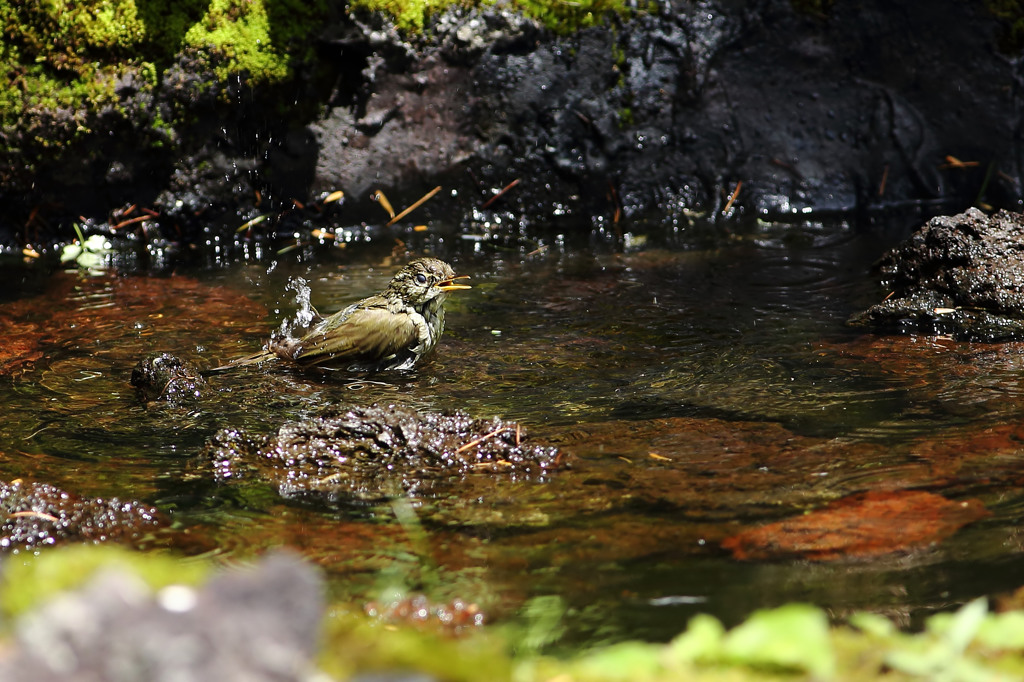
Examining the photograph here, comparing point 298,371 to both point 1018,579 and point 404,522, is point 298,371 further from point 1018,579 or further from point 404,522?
point 1018,579

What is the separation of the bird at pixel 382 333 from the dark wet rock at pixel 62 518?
2.23m

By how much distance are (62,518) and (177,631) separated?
256cm

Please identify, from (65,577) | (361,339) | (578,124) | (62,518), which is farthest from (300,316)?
(65,577)

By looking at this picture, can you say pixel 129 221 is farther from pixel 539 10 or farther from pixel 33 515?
pixel 33 515

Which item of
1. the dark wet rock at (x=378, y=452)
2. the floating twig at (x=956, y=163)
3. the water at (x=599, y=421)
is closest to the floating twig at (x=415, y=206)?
the water at (x=599, y=421)

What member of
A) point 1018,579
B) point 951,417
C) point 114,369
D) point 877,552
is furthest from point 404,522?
point 114,369

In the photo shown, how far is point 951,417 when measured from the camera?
4.68 metres

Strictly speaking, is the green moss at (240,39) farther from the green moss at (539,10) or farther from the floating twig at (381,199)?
the floating twig at (381,199)

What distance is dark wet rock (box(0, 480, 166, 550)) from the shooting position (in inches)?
147

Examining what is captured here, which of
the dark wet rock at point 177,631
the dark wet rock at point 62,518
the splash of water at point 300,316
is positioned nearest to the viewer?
the dark wet rock at point 177,631

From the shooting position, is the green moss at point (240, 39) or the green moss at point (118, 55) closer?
the green moss at point (118, 55)

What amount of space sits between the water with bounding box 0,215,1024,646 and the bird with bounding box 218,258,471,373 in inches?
6.5

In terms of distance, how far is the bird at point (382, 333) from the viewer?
6.31m

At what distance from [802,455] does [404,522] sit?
185 cm
